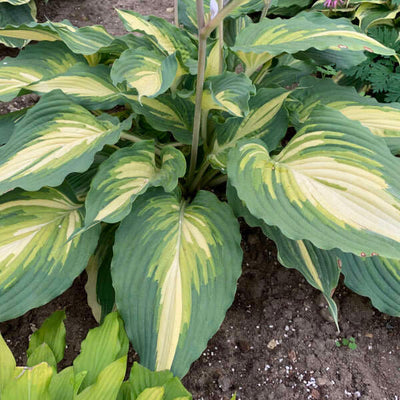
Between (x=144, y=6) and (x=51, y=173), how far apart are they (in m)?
1.70

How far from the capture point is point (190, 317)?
1.00 m

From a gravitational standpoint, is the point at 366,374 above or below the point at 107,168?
below

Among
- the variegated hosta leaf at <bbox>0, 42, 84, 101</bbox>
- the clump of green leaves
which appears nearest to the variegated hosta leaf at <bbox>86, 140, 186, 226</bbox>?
the variegated hosta leaf at <bbox>0, 42, 84, 101</bbox>

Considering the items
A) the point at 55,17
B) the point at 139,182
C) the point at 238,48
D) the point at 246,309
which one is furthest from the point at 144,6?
the point at 246,309

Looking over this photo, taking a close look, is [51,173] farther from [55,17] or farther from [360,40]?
[55,17]

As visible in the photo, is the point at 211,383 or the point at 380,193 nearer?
the point at 380,193

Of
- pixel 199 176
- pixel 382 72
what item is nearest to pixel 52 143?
pixel 199 176

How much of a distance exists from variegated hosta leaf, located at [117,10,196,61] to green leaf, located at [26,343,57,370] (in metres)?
0.92

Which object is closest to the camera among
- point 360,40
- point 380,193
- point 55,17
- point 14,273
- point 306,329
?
point 380,193

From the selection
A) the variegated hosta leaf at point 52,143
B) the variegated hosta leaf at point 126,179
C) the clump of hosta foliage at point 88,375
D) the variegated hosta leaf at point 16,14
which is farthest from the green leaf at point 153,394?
the variegated hosta leaf at point 16,14

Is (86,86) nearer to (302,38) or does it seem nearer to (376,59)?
(302,38)

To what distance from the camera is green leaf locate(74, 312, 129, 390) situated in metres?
0.96

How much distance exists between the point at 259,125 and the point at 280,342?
0.68 m

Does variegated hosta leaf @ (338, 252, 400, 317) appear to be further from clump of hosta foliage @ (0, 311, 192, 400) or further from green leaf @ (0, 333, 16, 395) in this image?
green leaf @ (0, 333, 16, 395)
